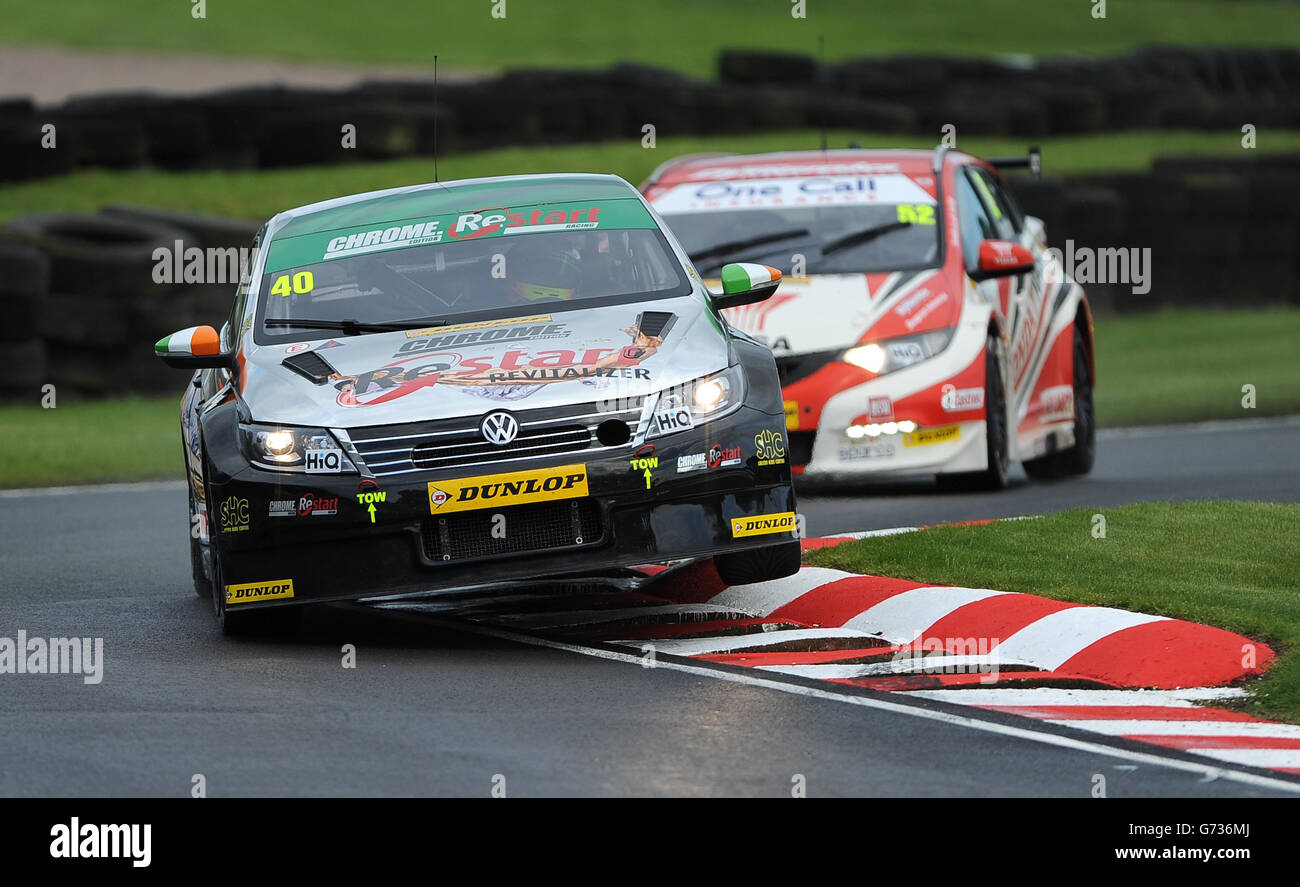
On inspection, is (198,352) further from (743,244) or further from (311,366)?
(743,244)

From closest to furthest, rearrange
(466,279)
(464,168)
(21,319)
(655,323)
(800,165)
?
1. (655,323)
2. (466,279)
3. (800,165)
4. (21,319)
5. (464,168)

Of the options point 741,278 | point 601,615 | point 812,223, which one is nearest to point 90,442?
point 812,223

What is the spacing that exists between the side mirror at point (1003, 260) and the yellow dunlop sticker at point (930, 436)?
0.83m

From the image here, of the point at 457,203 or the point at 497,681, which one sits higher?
the point at 457,203

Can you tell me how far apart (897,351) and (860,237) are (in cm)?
89

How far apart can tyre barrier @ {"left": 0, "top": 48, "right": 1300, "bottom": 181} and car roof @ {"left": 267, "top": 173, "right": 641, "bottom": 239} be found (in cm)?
1224

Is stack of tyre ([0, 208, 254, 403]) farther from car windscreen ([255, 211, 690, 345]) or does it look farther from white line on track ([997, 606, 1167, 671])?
white line on track ([997, 606, 1167, 671])

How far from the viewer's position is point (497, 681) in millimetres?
7016

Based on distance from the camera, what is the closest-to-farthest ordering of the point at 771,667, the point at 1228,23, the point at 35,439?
the point at 771,667 → the point at 35,439 → the point at 1228,23

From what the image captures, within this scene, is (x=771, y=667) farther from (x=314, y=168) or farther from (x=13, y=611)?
(x=314, y=168)

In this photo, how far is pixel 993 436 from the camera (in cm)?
1154

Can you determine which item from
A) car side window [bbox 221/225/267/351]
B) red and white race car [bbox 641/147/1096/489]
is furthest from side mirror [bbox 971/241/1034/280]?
car side window [bbox 221/225/267/351]
